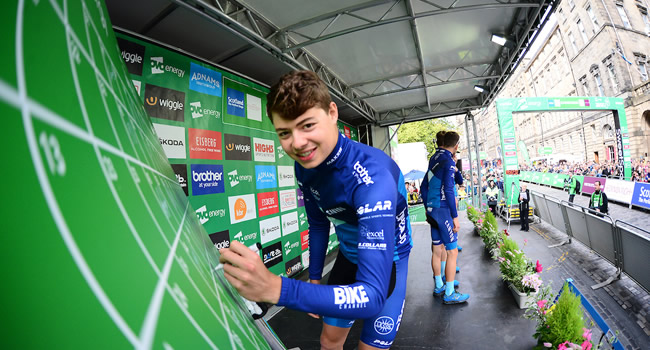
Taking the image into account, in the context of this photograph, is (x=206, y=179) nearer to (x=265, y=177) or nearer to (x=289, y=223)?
(x=265, y=177)

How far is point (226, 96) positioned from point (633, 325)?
6.29 metres

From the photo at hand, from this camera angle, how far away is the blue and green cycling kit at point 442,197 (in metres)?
4.09

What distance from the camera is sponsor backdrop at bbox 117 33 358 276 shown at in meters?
3.71

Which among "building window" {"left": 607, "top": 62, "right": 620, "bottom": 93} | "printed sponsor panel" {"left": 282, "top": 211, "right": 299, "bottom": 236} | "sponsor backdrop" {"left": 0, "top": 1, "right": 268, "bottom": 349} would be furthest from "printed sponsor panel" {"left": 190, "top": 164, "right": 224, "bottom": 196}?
"building window" {"left": 607, "top": 62, "right": 620, "bottom": 93}

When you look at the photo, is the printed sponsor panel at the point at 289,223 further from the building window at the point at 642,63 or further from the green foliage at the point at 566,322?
the building window at the point at 642,63

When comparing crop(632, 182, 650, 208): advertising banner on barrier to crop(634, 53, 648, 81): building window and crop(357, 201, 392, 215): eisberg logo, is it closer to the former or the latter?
crop(357, 201, 392, 215): eisberg logo

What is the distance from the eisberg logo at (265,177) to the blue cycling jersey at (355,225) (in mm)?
3232

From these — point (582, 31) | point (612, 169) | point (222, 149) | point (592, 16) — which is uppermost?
point (592, 16)

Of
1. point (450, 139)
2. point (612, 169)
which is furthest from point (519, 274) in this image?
point (612, 169)

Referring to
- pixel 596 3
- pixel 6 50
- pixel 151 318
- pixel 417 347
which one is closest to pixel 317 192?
pixel 151 318

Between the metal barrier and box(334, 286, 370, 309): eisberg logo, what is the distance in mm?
5124

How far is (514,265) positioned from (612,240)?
2.40m

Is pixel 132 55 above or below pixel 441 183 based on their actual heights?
above

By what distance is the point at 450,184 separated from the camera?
4102mm
